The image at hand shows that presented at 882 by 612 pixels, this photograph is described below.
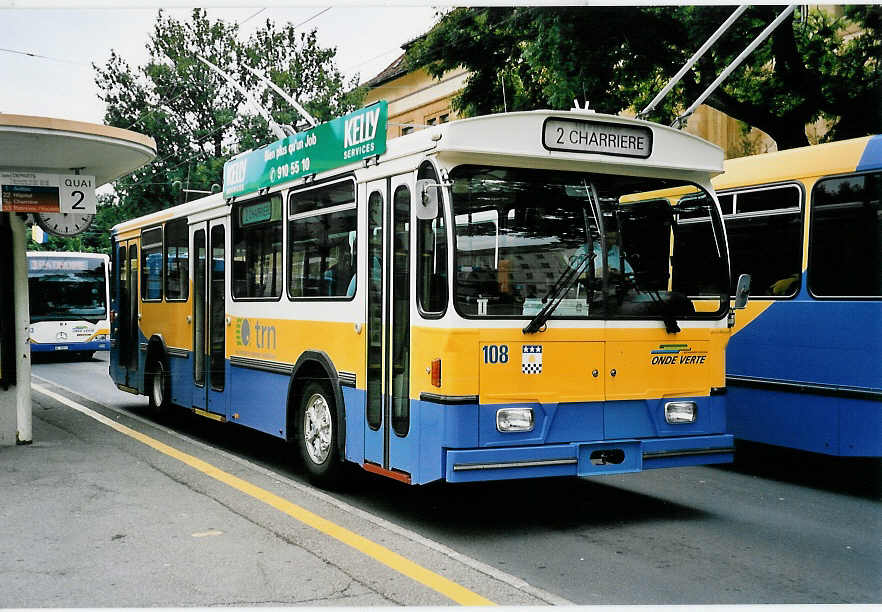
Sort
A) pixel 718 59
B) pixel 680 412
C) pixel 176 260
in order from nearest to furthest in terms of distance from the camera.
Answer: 1. pixel 680 412
2. pixel 176 260
3. pixel 718 59

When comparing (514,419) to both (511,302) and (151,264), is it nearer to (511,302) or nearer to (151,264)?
(511,302)

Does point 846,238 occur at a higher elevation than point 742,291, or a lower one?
higher

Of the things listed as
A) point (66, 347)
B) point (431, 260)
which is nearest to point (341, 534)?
point (431, 260)

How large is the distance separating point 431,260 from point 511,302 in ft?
2.02

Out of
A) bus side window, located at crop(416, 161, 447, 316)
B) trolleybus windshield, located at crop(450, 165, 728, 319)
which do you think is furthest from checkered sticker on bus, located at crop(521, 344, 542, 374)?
bus side window, located at crop(416, 161, 447, 316)

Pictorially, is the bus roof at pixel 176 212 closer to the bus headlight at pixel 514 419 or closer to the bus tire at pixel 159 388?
the bus tire at pixel 159 388

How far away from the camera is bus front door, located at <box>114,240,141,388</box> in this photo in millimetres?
13875

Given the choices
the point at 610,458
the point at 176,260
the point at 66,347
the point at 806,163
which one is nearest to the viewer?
the point at 610,458

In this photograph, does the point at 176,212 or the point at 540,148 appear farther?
the point at 176,212

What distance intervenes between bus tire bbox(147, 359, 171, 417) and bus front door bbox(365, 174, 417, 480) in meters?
5.87

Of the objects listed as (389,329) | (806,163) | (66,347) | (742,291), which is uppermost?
(806,163)

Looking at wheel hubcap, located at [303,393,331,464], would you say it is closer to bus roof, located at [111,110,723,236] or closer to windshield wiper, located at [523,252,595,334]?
bus roof, located at [111,110,723,236]

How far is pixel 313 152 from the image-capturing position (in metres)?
8.58

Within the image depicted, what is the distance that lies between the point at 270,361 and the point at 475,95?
433 inches
